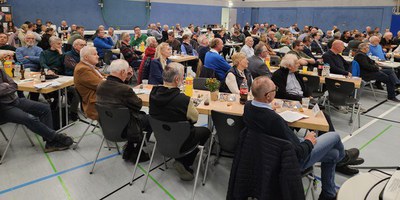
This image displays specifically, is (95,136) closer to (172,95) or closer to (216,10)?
(172,95)

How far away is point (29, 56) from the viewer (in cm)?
620

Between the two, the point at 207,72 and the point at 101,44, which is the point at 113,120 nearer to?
the point at 207,72

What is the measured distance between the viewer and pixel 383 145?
473 centimetres

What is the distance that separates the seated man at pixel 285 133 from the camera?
248 cm

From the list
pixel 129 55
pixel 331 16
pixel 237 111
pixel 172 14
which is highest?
pixel 331 16

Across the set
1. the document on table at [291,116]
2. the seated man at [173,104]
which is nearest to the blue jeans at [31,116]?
the seated man at [173,104]

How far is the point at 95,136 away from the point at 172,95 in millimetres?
2229

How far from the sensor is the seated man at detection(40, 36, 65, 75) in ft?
18.6

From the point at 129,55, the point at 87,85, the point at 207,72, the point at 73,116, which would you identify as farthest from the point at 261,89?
the point at 129,55

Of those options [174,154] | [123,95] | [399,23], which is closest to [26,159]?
[123,95]

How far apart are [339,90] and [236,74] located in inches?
77.0

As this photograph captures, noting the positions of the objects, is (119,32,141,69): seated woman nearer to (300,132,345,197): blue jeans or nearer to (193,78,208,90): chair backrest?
(193,78,208,90): chair backrest

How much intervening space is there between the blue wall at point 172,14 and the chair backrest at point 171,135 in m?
12.9

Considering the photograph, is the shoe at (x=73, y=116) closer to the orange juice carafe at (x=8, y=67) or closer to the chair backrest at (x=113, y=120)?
the orange juice carafe at (x=8, y=67)
